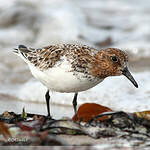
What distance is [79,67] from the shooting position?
169 inches

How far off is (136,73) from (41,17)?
416 centimetres

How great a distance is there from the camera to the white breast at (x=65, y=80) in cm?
423

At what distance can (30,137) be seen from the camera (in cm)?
315

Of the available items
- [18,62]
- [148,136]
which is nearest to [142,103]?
[148,136]

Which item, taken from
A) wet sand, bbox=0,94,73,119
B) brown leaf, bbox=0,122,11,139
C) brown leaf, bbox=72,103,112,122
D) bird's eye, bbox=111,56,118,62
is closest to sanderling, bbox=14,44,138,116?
bird's eye, bbox=111,56,118,62

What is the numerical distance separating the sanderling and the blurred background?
3.34ft

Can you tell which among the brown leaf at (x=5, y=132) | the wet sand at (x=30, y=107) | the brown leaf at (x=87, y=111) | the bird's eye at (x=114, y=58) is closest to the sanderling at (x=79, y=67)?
the bird's eye at (x=114, y=58)

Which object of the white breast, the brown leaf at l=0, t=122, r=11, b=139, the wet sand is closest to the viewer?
the brown leaf at l=0, t=122, r=11, b=139

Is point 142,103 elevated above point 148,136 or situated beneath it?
elevated above

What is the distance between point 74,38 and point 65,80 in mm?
5484

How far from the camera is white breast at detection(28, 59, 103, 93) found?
4.23 meters

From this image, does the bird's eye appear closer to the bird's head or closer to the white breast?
the bird's head

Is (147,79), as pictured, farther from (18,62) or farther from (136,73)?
(18,62)

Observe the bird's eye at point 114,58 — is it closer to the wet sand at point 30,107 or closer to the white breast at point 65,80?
the white breast at point 65,80
